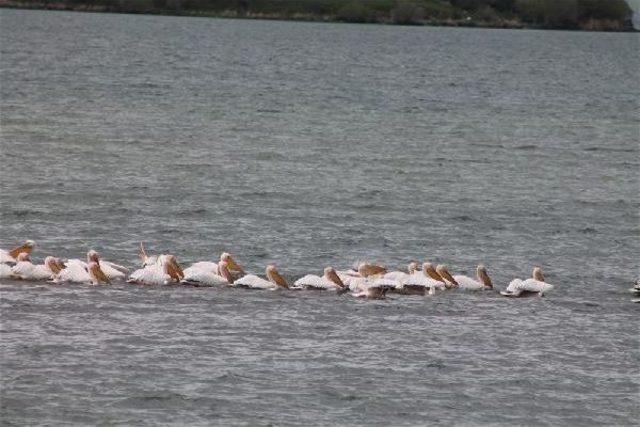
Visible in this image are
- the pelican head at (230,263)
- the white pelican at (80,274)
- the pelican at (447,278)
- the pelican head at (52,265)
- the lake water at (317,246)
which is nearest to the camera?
the lake water at (317,246)

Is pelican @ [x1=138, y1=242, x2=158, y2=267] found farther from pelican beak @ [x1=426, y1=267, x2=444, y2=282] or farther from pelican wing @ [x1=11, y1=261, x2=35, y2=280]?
pelican beak @ [x1=426, y1=267, x2=444, y2=282]

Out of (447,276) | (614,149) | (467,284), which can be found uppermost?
(447,276)

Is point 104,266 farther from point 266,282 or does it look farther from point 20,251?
point 266,282

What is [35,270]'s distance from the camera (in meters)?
22.5

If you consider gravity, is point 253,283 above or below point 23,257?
below

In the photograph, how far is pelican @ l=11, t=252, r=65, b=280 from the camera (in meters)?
22.4

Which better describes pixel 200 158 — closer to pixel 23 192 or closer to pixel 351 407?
pixel 23 192

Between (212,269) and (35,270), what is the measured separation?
2.52 m

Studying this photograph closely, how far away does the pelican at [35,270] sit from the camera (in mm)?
22422

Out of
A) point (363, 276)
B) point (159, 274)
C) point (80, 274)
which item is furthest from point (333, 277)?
point (80, 274)

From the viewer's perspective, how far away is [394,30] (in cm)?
19062

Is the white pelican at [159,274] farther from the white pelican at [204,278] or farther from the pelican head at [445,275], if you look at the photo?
the pelican head at [445,275]

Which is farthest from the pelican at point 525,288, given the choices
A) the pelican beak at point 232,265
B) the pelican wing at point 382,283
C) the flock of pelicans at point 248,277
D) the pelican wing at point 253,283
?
the pelican beak at point 232,265

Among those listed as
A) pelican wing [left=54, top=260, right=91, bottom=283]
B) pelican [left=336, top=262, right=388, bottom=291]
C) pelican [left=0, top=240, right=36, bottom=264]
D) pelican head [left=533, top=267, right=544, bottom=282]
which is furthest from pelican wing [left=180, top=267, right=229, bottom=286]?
pelican head [left=533, top=267, right=544, bottom=282]
